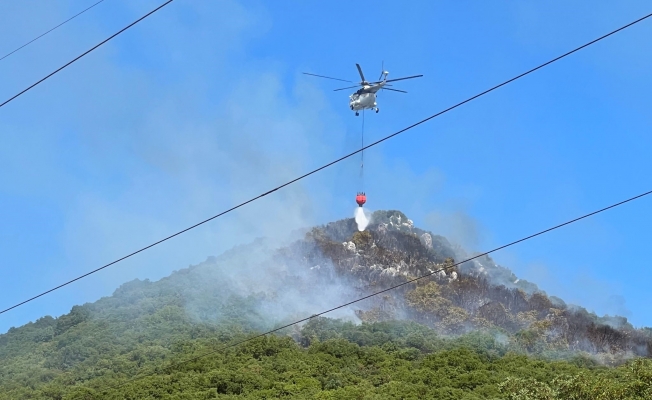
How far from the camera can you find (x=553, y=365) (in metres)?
96.6

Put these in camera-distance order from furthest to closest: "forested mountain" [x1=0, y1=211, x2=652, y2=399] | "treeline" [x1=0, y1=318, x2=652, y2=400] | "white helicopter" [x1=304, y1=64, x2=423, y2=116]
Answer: "forested mountain" [x1=0, y1=211, x2=652, y2=399], "treeline" [x1=0, y1=318, x2=652, y2=400], "white helicopter" [x1=304, y1=64, x2=423, y2=116]

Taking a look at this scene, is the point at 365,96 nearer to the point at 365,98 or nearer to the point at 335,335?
the point at 365,98

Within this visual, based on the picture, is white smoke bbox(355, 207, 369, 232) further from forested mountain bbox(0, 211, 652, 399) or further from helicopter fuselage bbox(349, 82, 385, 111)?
helicopter fuselage bbox(349, 82, 385, 111)

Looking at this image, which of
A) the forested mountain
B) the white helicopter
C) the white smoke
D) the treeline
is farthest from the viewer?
the white smoke

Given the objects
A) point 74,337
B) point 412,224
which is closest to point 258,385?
point 74,337

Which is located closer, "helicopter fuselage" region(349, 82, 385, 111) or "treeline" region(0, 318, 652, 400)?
"helicopter fuselage" region(349, 82, 385, 111)

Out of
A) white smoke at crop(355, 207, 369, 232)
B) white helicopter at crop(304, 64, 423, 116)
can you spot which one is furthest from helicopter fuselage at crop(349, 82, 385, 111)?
white smoke at crop(355, 207, 369, 232)

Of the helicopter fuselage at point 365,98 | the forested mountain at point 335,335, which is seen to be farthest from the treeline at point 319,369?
the helicopter fuselage at point 365,98

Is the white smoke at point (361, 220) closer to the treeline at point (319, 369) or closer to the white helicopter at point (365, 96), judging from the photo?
the treeline at point (319, 369)

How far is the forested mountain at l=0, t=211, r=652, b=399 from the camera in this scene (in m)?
86.2

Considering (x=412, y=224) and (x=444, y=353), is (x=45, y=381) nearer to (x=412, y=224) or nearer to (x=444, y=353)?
(x=444, y=353)

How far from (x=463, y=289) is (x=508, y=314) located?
9901 millimetres

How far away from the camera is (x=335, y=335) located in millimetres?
116438

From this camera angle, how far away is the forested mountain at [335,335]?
86250mm
